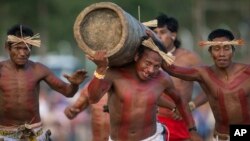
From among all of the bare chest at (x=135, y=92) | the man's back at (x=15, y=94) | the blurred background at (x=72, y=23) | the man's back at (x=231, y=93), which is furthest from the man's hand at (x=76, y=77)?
the blurred background at (x=72, y=23)

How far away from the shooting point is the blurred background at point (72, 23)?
24219 millimetres

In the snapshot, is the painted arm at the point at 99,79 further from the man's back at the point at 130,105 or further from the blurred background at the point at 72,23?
the blurred background at the point at 72,23

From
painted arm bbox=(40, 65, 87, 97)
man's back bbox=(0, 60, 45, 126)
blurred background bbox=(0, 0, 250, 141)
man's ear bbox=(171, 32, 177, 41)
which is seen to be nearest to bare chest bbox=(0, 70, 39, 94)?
man's back bbox=(0, 60, 45, 126)

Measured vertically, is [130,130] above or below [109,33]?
below

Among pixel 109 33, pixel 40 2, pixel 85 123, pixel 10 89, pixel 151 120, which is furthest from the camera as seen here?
pixel 40 2

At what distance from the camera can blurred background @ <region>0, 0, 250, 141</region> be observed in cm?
2422

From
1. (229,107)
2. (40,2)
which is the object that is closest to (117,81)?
(229,107)

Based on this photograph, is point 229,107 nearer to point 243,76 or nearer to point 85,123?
point 243,76

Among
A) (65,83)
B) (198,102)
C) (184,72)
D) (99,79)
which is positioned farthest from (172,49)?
(99,79)

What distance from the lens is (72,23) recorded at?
1359 inches

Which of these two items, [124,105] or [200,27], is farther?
[200,27]

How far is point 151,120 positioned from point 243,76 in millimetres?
1388

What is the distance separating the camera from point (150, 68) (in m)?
12.1

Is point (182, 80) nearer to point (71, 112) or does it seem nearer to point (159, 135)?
point (71, 112)
